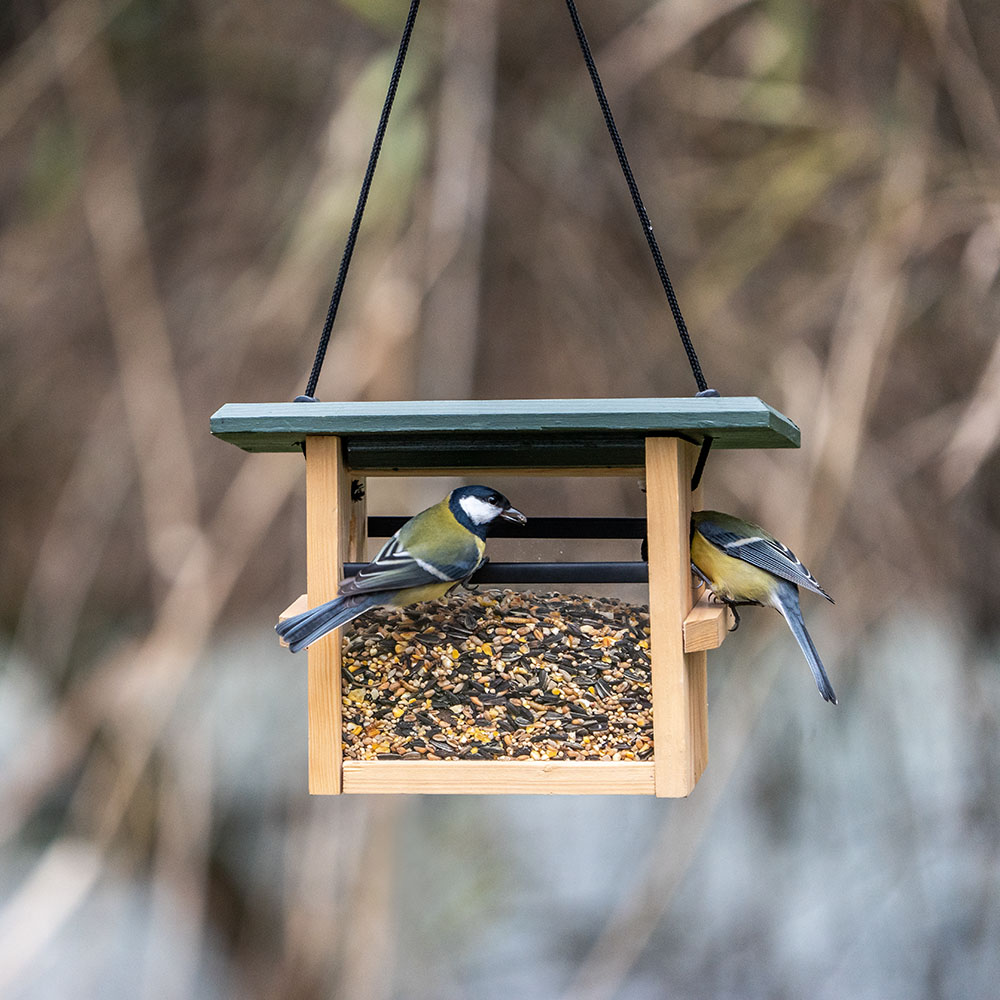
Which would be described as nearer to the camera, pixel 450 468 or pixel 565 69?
pixel 450 468

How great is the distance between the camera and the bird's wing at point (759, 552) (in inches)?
72.9

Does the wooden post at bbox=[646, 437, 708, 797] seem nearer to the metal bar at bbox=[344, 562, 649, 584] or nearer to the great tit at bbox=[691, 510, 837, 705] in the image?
the metal bar at bbox=[344, 562, 649, 584]

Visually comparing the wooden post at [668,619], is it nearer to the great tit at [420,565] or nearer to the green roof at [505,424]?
the green roof at [505,424]

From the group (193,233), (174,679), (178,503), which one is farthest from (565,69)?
(174,679)

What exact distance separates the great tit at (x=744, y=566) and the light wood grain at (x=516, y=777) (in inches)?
15.4

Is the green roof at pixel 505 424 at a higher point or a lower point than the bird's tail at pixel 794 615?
higher

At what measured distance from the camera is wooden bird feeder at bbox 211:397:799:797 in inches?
61.7

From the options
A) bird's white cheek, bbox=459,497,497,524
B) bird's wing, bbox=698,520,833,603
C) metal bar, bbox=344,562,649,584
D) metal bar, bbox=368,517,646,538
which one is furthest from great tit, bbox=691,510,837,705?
bird's white cheek, bbox=459,497,497,524

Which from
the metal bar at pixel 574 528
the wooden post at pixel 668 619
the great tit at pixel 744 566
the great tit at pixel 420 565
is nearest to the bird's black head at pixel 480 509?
the great tit at pixel 420 565

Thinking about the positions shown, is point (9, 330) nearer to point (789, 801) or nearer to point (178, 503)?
point (178, 503)

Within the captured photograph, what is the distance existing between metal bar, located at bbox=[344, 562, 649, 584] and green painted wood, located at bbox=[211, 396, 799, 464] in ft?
0.61

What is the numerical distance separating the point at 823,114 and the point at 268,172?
1.60 metres

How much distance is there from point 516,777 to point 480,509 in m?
0.44

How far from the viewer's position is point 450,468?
1.92 m
